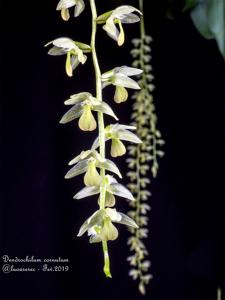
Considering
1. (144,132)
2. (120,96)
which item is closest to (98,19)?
(120,96)

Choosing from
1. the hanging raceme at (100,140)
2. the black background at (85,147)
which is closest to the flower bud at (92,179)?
the hanging raceme at (100,140)

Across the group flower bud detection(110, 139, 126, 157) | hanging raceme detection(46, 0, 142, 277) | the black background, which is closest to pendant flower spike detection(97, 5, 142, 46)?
hanging raceme detection(46, 0, 142, 277)

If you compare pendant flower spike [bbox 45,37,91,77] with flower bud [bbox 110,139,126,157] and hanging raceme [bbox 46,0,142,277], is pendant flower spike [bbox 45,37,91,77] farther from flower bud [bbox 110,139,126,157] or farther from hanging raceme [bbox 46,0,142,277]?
flower bud [bbox 110,139,126,157]

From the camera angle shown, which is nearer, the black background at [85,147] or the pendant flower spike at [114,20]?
the pendant flower spike at [114,20]

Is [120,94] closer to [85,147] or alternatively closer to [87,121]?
[87,121]

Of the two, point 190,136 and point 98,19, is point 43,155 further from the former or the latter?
point 98,19

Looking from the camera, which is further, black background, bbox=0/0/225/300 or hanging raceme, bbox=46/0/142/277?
black background, bbox=0/0/225/300

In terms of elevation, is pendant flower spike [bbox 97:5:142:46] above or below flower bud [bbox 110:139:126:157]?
above

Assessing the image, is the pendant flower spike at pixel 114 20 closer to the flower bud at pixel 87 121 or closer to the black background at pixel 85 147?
the flower bud at pixel 87 121
